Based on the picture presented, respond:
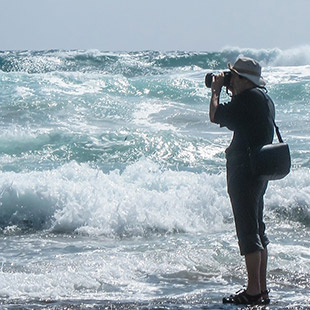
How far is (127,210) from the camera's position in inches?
337

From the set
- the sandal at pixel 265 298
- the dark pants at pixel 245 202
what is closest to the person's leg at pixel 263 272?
the sandal at pixel 265 298

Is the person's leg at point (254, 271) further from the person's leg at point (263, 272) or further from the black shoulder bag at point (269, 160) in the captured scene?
the black shoulder bag at point (269, 160)

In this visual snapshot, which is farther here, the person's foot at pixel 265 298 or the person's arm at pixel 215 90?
the person's foot at pixel 265 298

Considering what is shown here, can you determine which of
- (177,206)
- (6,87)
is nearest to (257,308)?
(177,206)

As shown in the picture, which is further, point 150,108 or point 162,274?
point 150,108

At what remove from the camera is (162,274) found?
20.5ft

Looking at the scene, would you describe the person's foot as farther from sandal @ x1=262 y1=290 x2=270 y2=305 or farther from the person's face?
the person's face

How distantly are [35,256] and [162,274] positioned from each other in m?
1.27

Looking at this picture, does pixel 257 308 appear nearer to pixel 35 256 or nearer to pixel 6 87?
pixel 35 256

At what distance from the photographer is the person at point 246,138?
471cm

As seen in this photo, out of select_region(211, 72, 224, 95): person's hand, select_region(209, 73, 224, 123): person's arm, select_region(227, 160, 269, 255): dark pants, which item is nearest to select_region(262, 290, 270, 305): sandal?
select_region(227, 160, 269, 255): dark pants

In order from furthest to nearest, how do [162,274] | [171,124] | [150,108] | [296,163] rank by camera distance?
[150,108] → [171,124] → [296,163] → [162,274]

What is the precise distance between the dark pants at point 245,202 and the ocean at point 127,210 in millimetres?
482

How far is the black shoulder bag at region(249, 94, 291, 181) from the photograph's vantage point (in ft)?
15.4
